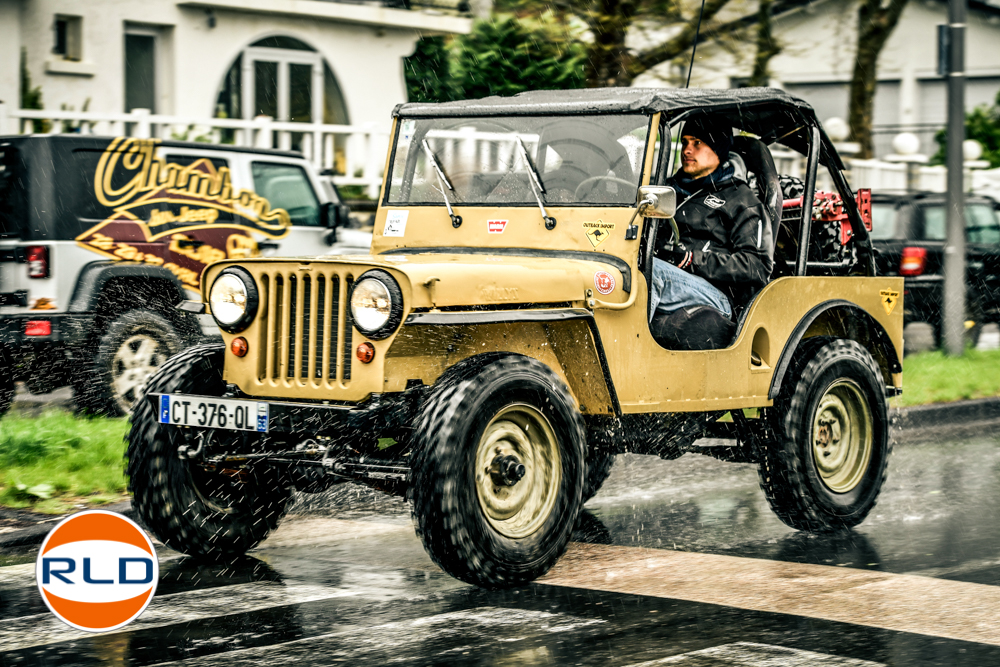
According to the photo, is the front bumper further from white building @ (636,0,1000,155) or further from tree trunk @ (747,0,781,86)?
white building @ (636,0,1000,155)

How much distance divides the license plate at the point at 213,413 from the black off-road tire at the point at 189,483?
0.14m

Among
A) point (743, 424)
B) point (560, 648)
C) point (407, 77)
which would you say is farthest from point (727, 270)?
point (407, 77)

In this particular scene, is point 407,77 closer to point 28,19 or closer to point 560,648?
point 28,19

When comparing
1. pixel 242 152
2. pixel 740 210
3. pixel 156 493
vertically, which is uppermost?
pixel 242 152

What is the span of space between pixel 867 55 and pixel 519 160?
15083 mm

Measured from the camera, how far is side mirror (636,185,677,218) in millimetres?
6281

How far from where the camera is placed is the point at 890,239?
16.0 meters

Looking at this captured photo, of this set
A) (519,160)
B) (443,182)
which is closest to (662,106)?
(519,160)

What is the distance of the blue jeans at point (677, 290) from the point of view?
6875 mm

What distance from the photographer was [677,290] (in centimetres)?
696

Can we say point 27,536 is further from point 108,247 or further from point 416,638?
point 108,247

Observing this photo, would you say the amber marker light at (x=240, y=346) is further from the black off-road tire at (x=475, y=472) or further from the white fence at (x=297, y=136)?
the white fence at (x=297, y=136)

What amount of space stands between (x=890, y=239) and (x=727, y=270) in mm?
9473

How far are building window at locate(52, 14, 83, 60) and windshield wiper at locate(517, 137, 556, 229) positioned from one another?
15178 millimetres
